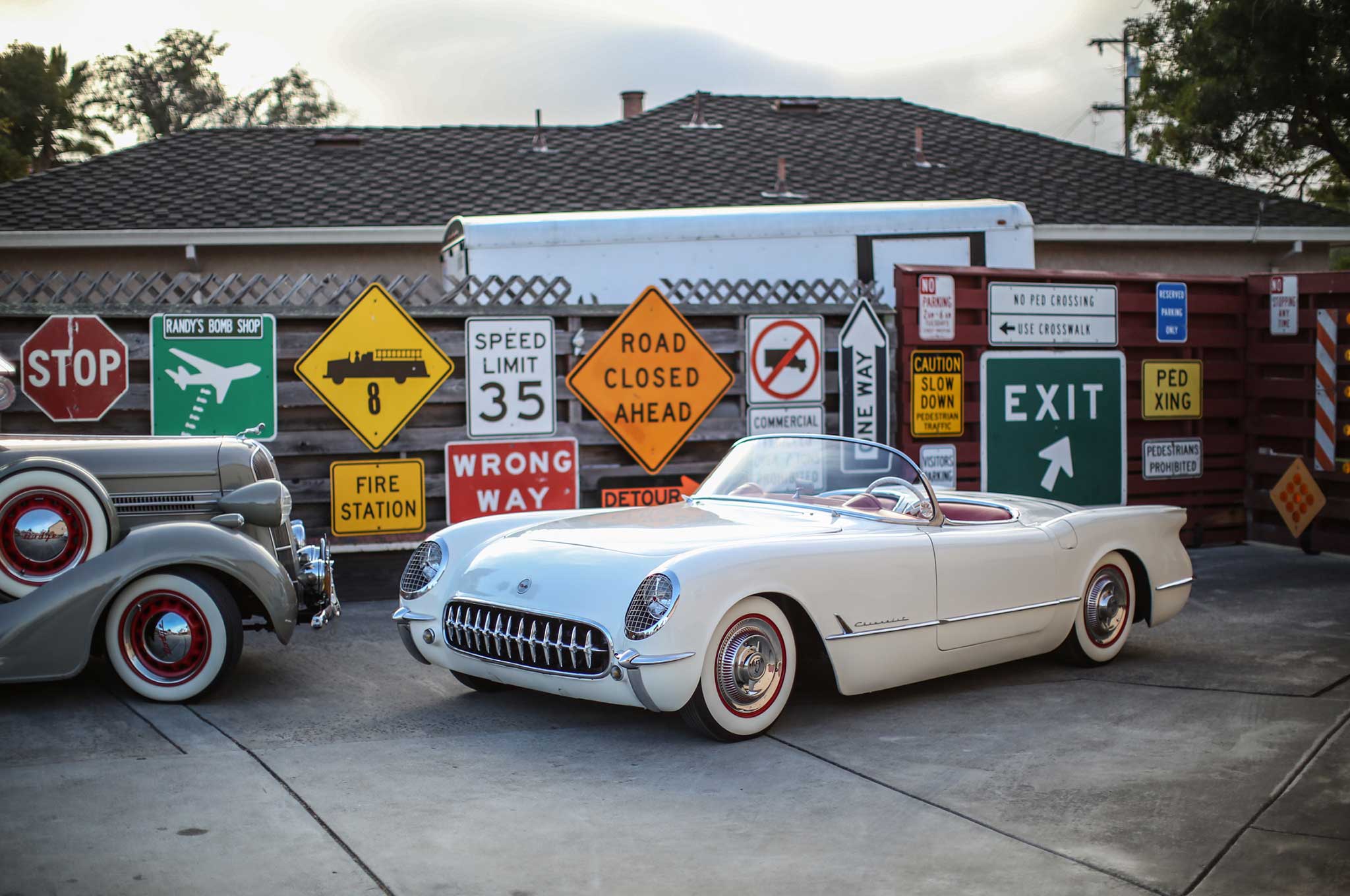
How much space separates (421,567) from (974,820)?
2.88 m

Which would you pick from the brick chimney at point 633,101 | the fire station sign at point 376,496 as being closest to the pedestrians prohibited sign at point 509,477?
the fire station sign at point 376,496

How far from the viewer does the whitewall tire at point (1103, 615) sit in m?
6.66

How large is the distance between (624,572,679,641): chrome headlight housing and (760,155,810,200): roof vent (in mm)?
12770

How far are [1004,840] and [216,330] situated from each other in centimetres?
663

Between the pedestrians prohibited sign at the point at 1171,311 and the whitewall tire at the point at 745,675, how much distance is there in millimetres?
7285

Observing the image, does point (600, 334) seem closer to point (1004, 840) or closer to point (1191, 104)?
point (1004, 840)

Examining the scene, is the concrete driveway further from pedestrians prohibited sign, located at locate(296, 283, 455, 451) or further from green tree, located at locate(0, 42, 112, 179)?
green tree, located at locate(0, 42, 112, 179)

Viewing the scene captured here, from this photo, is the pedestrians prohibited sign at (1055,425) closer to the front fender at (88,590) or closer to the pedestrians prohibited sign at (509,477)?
the pedestrians prohibited sign at (509,477)

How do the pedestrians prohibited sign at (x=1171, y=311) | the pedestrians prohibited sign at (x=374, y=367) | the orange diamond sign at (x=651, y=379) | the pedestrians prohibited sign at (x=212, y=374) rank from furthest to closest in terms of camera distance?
the pedestrians prohibited sign at (x=1171, y=311)
the orange diamond sign at (x=651, y=379)
the pedestrians prohibited sign at (x=374, y=367)
the pedestrians prohibited sign at (x=212, y=374)

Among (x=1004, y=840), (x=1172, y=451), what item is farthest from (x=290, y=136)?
(x=1004, y=840)

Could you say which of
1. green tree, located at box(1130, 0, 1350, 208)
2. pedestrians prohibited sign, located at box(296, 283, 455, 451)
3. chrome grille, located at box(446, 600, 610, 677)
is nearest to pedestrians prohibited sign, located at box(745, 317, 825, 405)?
pedestrians prohibited sign, located at box(296, 283, 455, 451)

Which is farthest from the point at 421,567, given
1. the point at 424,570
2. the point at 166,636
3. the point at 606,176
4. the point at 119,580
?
the point at 606,176

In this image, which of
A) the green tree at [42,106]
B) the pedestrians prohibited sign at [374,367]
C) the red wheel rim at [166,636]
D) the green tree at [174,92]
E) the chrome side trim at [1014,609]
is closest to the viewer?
the red wheel rim at [166,636]

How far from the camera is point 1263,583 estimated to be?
9.45 metres
